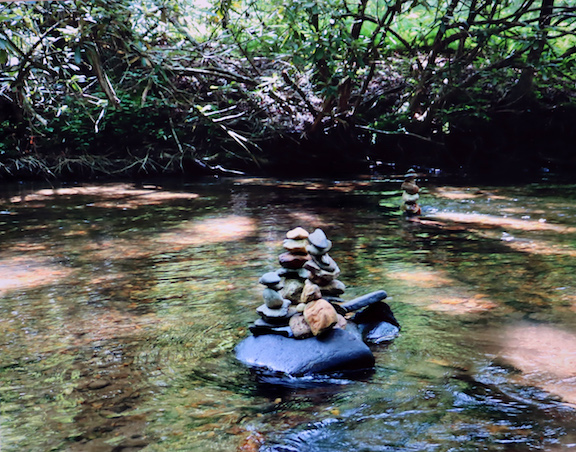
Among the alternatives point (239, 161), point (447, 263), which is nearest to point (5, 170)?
point (239, 161)

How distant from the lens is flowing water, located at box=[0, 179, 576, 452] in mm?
2566

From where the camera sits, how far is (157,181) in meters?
12.4

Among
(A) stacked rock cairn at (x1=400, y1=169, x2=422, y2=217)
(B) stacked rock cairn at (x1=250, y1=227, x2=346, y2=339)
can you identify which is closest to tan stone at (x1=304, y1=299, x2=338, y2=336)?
(B) stacked rock cairn at (x1=250, y1=227, x2=346, y2=339)

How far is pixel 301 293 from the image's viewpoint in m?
3.66

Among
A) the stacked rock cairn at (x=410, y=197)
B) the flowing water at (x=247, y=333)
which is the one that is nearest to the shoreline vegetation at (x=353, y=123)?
the stacked rock cairn at (x=410, y=197)

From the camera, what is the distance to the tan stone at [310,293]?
3512mm

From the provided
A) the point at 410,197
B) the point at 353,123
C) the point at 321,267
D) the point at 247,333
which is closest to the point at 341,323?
the point at 321,267

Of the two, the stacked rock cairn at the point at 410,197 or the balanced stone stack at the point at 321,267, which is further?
the stacked rock cairn at the point at 410,197

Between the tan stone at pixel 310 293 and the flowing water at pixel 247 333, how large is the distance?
0.52 metres

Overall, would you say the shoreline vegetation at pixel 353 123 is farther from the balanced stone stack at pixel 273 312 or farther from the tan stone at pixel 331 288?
the balanced stone stack at pixel 273 312

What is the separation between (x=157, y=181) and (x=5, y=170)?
3.51 m

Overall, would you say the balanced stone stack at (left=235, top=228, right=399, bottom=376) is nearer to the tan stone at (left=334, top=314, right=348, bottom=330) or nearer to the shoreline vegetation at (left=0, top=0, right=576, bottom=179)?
the tan stone at (left=334, top=314, right=348, bottom=330)

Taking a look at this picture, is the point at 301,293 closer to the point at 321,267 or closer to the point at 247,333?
the point at 321,267

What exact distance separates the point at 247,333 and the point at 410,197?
→ 4.53 m
